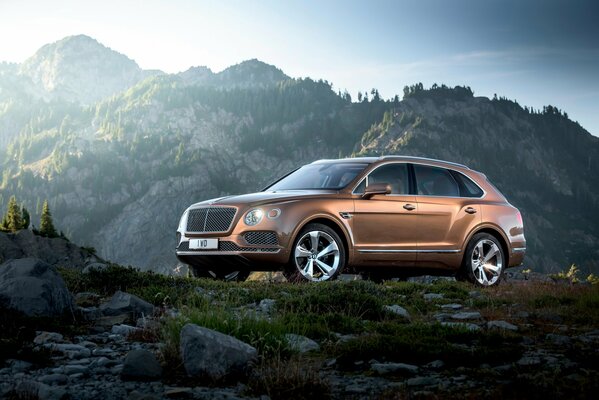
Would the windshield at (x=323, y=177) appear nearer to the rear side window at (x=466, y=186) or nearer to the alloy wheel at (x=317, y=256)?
the alloy wheel at (x=317, y=256)

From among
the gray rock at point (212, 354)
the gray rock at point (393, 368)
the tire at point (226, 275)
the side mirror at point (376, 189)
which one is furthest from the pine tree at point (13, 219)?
the gray rock at point (393, 368)

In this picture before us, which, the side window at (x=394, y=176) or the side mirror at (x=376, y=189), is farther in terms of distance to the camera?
the side window at (x=394, y=176)

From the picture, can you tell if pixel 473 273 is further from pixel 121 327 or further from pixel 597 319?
pixel 121 327

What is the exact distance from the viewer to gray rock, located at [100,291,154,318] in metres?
7.53

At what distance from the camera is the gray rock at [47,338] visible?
591 centimetres

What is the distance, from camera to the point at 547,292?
10508 millimetres

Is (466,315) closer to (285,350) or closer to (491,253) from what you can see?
(285,350)

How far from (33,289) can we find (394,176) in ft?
23.5

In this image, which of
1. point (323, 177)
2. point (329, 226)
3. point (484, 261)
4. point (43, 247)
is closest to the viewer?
point (329, 226)

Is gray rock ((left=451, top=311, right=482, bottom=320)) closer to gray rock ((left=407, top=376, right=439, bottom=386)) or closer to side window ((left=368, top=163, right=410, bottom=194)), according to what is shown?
gray rock ((left=407, top=376, right=439, bottom=386))

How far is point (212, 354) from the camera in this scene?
4.67 meters

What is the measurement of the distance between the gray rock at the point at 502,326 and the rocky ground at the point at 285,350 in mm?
32

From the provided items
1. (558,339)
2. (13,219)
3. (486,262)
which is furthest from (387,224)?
(13,219)

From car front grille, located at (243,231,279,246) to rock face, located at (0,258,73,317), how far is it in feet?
12.7
